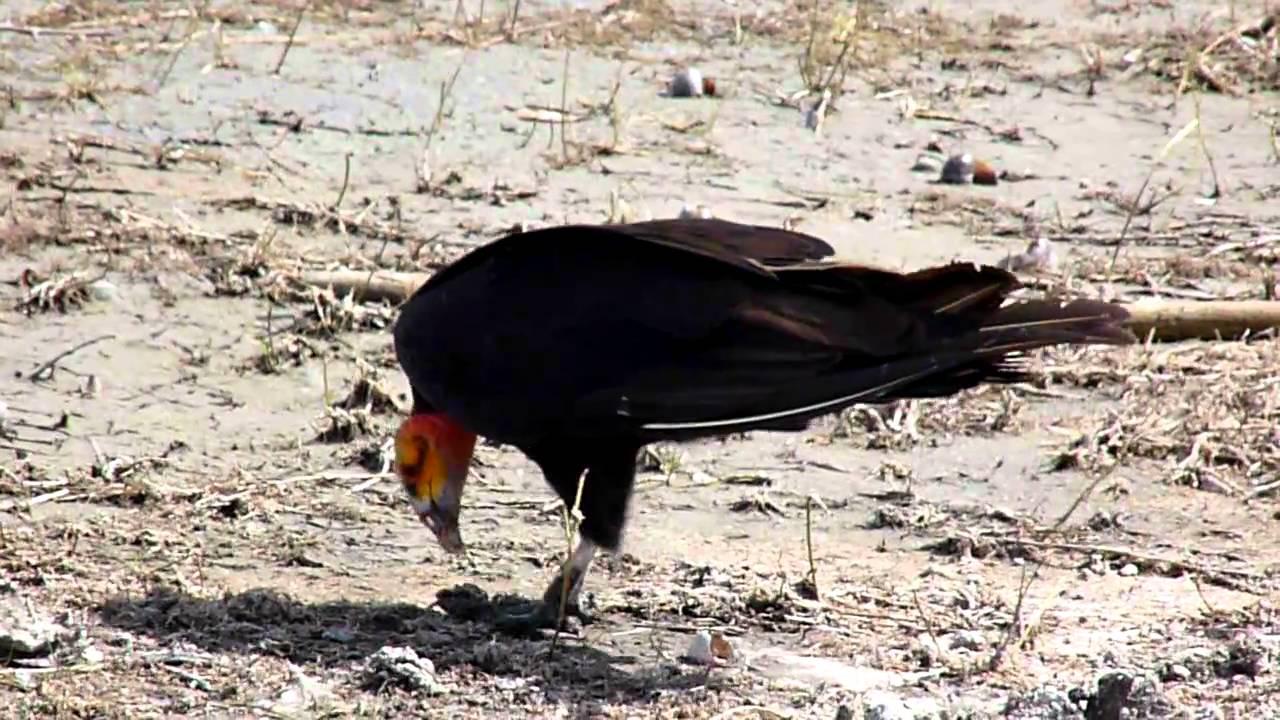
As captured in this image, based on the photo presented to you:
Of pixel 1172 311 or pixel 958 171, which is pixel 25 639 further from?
pixel 958 171

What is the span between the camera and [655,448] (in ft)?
19.2

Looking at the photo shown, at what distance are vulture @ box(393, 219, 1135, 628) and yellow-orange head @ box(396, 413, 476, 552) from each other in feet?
0.33

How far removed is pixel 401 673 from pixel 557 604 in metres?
0.51

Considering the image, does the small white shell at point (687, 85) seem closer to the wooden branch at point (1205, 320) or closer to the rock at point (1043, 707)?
the wooden branch at point (1205, 320)

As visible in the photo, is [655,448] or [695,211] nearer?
[655,448]

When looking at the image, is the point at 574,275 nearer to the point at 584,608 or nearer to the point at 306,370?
the point at 584,608

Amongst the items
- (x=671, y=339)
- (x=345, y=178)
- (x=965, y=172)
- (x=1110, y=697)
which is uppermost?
(x=671, y=339)

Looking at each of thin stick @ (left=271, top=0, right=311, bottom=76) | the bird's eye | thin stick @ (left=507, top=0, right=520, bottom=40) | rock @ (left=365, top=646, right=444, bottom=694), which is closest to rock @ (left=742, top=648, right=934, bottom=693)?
rock @ (left=365, top=646, right=444, bottom=694)

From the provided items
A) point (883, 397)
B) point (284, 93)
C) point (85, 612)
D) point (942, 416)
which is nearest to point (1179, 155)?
point (942, 416)

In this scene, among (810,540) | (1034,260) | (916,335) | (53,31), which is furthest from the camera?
(53,31)

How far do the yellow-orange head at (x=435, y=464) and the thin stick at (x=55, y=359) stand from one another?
4.84 ft

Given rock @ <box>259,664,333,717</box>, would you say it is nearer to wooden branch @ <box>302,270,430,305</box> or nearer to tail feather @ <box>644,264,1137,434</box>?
tail feather @ <box>644,264,1137,434</box>

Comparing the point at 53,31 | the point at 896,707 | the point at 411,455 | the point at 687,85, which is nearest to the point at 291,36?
the point at 53,31

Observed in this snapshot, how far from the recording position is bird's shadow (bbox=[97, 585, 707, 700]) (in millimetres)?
4555
